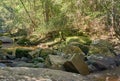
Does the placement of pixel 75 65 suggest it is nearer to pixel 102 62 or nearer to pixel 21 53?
pixel 102 62

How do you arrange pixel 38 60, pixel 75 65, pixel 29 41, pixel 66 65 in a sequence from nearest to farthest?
pixel 75 65 < pixel 66 65 < pixel 38 60 < pixel 29 41

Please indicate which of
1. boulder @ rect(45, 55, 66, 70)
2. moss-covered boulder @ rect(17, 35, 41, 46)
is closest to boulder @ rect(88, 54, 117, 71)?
boulder @ rect(45, 55, 66, 70)

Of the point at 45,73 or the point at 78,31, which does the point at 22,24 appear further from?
the point at 45,73

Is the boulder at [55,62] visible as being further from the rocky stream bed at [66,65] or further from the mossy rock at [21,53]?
the mossy rock at [21,53]

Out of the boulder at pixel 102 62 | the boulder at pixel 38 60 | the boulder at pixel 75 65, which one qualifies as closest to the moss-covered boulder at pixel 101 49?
the boulder at pixel 102 62

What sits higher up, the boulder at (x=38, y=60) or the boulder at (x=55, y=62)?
the boulder at (x=55, y=62)

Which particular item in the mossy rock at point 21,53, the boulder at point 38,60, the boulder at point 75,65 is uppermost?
the boulder at point 75,65

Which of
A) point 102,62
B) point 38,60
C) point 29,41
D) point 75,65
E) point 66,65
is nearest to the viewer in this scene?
point 75,65

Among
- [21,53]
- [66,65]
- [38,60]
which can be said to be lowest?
[21,53]

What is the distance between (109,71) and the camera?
14031mm

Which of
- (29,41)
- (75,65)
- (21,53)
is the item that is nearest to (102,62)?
(75,65)

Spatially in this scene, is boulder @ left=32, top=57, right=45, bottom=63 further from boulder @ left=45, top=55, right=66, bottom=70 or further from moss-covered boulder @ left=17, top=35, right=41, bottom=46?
moss-covered boulder @ left=17, top=35, right=41, bottom=46

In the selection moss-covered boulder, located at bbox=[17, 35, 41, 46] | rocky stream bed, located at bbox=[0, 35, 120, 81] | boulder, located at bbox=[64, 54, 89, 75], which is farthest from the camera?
moss-covered boulder, located at bbox=[17, 35, 41, 46]

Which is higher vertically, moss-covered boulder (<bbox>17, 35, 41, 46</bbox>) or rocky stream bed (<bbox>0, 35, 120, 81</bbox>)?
rocky stream bed (<bbox>0, 35, 120, 81</bbox>)
